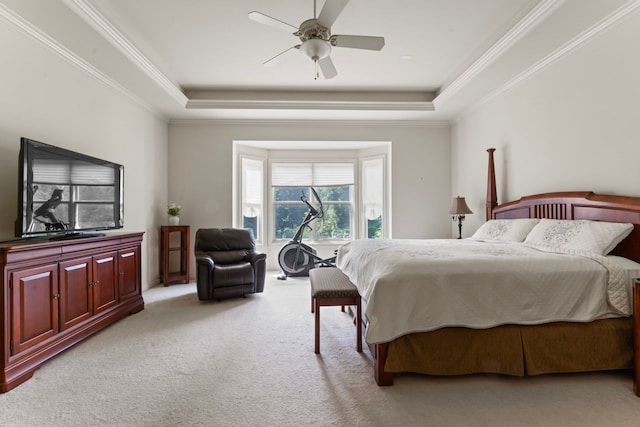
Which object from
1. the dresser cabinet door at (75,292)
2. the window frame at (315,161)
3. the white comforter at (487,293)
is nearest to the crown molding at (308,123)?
the window frame at (315,161)

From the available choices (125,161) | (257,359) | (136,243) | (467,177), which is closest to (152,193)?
(125,161)

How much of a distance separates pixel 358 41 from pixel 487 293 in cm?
206

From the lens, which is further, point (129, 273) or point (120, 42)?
point (129, 273)

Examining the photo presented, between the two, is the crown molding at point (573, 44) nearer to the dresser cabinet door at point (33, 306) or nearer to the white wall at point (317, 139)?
the white wall at point (317, 139)

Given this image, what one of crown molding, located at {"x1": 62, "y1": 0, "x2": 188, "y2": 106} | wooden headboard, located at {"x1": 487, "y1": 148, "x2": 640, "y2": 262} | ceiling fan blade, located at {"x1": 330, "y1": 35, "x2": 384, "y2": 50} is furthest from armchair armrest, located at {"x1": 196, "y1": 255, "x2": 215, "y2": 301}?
wooden headboard, located at {"x1": 487, "y1": 148, "x2": 640, "y2": 262}

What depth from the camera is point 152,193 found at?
450 cm

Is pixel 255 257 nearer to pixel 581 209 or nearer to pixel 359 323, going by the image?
pixel 359 323

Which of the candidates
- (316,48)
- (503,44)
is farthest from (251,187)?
(503,44)

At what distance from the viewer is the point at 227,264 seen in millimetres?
4031

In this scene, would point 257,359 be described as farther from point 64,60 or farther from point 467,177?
point 467,177

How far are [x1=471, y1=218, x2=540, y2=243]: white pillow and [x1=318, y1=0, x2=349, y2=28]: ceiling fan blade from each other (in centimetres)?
260

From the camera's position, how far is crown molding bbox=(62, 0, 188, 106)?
2391 mm

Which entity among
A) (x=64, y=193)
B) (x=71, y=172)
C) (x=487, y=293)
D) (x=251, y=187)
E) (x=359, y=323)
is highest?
(x=251, y=187)

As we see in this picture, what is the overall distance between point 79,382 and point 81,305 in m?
0.77
